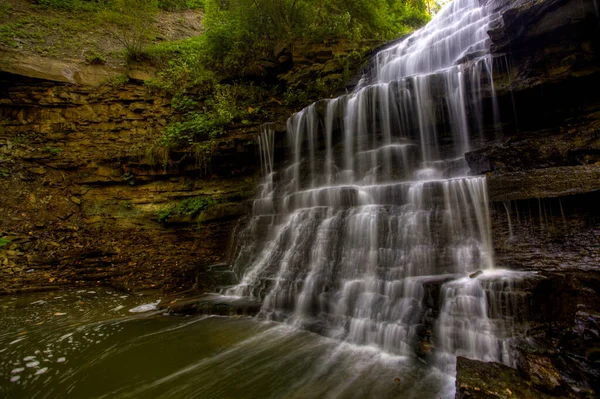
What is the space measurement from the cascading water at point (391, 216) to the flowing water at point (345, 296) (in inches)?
0.9

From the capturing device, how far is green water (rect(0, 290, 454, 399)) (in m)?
3.03

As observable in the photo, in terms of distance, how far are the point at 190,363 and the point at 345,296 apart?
2.39 m

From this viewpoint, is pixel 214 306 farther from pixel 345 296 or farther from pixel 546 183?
pixel 546 183

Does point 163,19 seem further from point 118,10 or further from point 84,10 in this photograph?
point 118,10

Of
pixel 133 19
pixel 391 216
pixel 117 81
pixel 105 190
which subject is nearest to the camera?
pixel 391 216

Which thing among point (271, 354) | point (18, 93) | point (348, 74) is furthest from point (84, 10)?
point (271, 354)

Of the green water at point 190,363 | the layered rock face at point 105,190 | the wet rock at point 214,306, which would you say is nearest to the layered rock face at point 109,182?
the layered rock face at point 105,190

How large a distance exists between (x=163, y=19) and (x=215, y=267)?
16947mm

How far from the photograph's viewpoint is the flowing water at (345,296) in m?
3.22

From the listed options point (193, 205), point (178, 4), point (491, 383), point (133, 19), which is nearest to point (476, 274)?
point (491, 383)

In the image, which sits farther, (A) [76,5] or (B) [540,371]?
(A) [76,5]

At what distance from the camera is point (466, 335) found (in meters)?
3.32

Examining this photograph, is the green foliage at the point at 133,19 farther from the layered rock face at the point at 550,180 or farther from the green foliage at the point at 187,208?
the layered rock face at the point at 550,180

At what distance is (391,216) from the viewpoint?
524 centimetres
